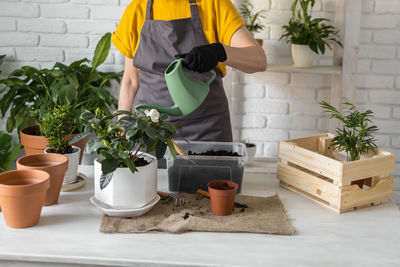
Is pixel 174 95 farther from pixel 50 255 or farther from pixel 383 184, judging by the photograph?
pixel 383 184

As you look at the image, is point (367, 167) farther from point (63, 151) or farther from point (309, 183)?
point (63, 151)

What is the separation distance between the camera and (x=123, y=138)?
1.32 meters

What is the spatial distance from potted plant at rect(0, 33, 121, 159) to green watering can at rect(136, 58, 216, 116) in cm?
136

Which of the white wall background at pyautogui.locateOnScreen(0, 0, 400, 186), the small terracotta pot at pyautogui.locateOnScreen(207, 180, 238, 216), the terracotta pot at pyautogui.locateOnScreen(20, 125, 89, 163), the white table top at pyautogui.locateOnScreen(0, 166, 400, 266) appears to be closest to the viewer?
the white table top at pyautogui.locateOnScreen(0, 166, 400, 266)

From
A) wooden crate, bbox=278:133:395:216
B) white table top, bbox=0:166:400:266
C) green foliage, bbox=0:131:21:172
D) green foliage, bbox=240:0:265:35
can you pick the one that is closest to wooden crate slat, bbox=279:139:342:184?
wooden crate, bbox=278:133:395:216

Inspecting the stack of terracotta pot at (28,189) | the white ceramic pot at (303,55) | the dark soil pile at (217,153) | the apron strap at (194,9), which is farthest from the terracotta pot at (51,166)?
the white ceramic pot at (303,55)

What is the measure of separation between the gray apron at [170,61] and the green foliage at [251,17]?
748 millimetres

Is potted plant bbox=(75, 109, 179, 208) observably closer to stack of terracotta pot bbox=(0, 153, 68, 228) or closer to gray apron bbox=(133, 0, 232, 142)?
stack of terracotta pot bbox=(0, 153, 68, 228)

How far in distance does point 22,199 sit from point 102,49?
1783 millimetres

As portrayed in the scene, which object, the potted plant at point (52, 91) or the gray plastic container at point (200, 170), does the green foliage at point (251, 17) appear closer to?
the potted plant at point (52, 91)

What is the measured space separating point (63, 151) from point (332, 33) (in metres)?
1.97

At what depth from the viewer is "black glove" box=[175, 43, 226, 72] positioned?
4.78ft

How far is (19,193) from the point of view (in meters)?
1.21

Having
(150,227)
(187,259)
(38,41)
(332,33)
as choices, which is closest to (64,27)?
(38,41)
